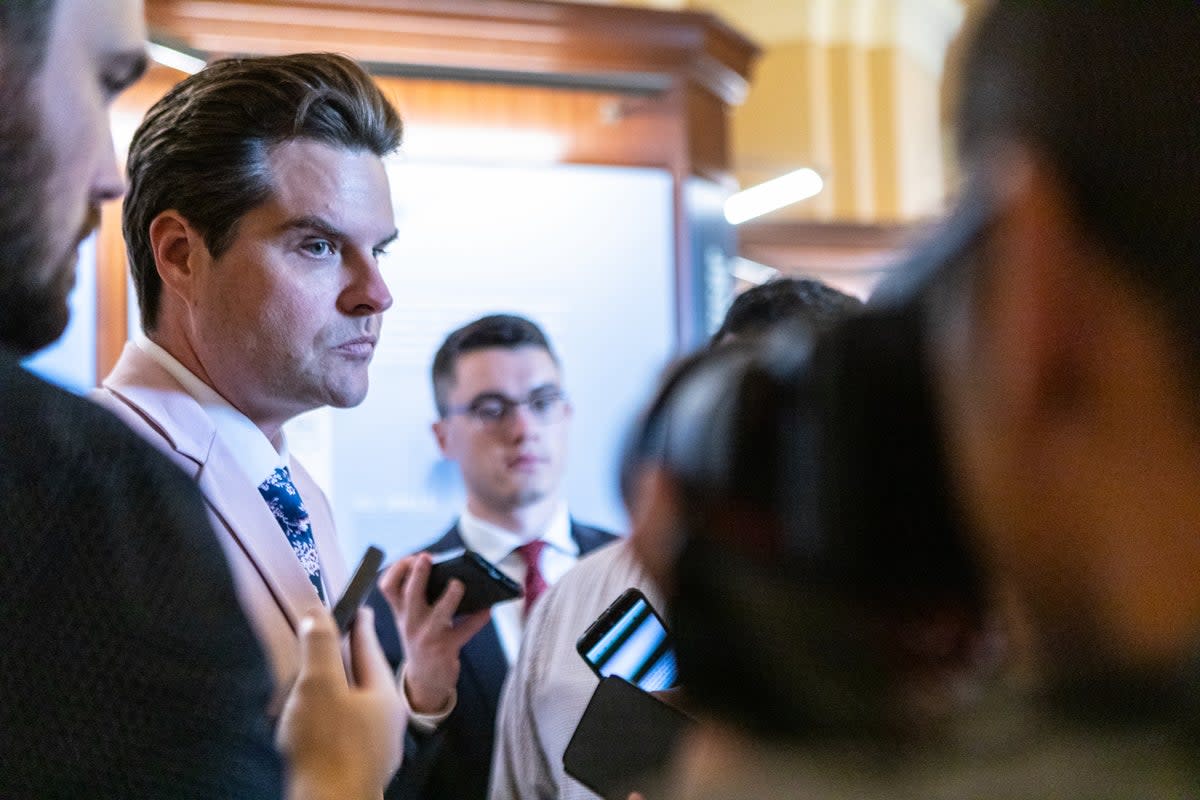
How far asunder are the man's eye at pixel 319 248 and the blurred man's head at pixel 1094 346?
132 cm

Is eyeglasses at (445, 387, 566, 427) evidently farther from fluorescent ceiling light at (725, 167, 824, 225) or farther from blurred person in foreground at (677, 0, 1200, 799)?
fluorescent ceiling light at (725, 167, 824, 225)

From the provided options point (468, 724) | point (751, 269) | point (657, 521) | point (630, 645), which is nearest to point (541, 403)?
point (468, 724)

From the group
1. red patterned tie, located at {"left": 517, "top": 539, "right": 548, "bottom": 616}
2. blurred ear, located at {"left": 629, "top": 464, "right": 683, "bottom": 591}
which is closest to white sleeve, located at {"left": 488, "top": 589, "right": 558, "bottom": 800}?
red patterned tie, located at {"left": 517, "top": 539, "right": 548, "bottom": 616}

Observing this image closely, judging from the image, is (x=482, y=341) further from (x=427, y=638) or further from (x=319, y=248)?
(x=319, y=248)

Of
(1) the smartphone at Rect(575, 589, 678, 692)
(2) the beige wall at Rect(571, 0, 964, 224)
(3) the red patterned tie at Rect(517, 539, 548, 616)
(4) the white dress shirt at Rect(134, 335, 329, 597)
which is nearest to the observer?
(1) the smartphone at Rect(575, 589, 678, 692)

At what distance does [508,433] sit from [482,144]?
3.79 feet

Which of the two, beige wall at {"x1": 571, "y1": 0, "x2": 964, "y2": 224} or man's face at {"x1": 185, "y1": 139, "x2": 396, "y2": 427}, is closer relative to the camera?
man's face at {"x1": 185, "y1": 139, "x2": 396, "y2": 427}

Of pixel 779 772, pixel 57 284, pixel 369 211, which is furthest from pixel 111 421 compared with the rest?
pixel 369 211

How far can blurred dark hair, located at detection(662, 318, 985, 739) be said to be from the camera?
1.03 feet

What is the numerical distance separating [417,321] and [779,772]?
10.8 ft

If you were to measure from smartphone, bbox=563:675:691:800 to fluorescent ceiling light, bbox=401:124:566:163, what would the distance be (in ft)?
8.77

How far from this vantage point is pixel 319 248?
5.11 feet

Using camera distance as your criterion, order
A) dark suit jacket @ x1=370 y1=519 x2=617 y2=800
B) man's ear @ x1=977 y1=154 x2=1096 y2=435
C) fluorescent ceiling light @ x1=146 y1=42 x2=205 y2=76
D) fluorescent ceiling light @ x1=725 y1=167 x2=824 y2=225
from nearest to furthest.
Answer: man's ear @ x1=977 y1=154 x2=1096 y2=435 → dark suit jacket @ x1=370 y1=519 x2=617 y2=800 → fluorescent ceiling light @ x1=146 y1=42 x2=205 y2=76 → fluorescent ceiling light @ x1=725 y1=167 x2=824 y2=225

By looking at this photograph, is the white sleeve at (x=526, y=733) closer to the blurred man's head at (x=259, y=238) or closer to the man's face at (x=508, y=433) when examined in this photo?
the blurred man's head at (x=259, y=238)
